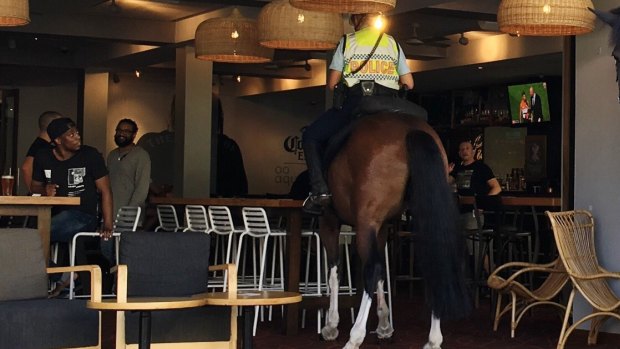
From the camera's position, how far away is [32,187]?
8.65 metres

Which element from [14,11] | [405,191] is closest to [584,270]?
[405,191]

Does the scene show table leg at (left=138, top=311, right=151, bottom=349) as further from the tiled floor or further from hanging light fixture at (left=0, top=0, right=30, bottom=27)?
hanging light fixture at (left=0, top=0, right=30, bottom=27)

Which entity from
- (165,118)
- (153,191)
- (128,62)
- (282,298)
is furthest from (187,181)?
(282,298)

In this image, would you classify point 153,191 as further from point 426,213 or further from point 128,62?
point 426,213

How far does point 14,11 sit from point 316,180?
7.98 feet

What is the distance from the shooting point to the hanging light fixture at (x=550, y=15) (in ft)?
25.3

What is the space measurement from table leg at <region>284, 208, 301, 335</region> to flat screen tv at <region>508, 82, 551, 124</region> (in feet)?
31.9

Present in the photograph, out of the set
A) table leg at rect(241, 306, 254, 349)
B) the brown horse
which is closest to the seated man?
the brown horse

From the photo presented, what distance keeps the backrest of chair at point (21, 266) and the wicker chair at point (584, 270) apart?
3.42 meters

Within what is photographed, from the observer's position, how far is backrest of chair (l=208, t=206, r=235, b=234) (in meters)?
8.77

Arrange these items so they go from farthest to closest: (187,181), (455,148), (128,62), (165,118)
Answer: (165,118) < (455,148) < (128,62) < (187,181)

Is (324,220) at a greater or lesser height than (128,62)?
lesser

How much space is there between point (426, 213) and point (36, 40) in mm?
11220

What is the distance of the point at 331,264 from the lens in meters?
8.32
